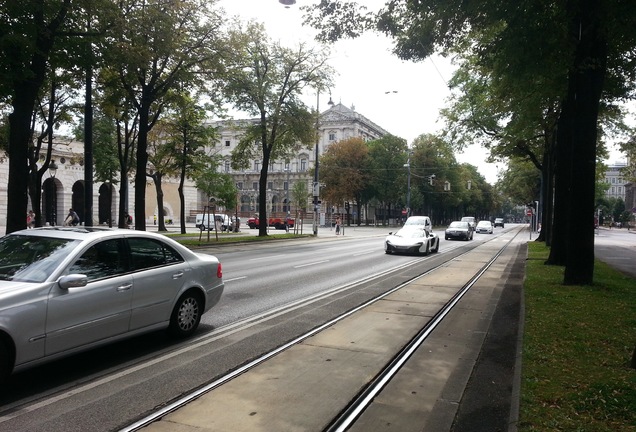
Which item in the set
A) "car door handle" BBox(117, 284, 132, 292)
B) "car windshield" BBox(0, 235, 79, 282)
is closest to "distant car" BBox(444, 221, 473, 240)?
"car door handle" BBox(117, 284, 132, 292)

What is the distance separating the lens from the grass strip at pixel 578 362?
3.91 metres

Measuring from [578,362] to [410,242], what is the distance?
1588cm

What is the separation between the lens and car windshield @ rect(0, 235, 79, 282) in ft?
15.7

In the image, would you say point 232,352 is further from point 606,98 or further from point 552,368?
point 606,98

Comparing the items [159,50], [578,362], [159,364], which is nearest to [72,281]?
[159,364]

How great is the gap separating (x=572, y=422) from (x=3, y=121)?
30.5 meters

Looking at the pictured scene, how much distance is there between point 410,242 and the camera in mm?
21234

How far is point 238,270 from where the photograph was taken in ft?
47.7

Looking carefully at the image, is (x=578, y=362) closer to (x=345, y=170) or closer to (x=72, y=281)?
(x=72, y=281)

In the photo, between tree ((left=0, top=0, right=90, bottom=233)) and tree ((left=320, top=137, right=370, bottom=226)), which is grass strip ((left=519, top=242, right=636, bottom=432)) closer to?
tree ((left=0, top=0, right=90, bottom=233))

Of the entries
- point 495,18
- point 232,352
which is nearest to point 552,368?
point 232,352

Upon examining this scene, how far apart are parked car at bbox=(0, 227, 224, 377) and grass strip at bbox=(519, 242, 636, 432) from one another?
417 centimetres

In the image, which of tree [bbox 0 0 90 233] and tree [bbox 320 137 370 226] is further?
tree [bbox 320 137 370 226]

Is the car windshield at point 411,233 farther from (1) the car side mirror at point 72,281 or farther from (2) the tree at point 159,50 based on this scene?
(1) the car side mirror at point 72,281
